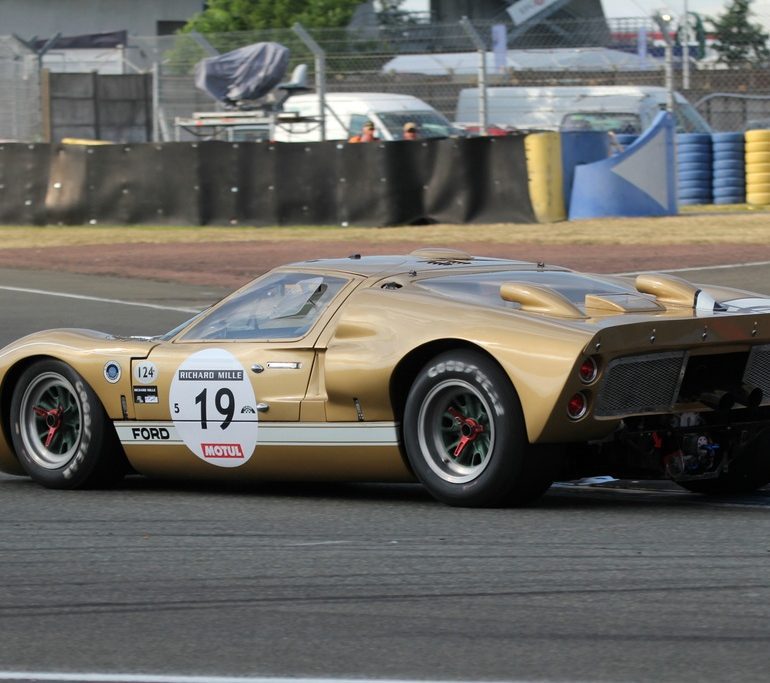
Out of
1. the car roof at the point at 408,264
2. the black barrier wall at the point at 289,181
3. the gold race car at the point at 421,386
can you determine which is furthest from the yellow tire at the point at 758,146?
the gold race car at the point at 421,386

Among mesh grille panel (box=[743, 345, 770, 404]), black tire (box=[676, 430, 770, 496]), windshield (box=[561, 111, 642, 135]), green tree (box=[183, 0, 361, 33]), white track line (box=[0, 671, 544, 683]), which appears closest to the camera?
white track line (box=[0, 671, 544, 683])

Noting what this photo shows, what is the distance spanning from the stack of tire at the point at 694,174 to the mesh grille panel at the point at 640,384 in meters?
22.3

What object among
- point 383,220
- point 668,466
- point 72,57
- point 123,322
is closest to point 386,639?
point 668,466

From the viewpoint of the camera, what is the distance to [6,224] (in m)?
26.0

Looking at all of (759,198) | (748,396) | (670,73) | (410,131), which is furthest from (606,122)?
(748,396)

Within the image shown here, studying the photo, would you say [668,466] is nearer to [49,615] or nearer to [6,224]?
[49,615]

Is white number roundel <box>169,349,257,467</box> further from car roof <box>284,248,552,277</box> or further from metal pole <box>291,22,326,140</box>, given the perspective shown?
metal pole <box>291,22,326,140</box>

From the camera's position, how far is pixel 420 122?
29.8 metres

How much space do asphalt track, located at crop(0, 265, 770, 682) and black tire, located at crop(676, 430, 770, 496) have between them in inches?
3.6

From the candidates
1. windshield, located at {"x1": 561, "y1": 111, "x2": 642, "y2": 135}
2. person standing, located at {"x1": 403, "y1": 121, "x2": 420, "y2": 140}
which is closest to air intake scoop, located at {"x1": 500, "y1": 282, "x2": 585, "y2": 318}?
person standing, located at {"x1": 403, "y1": 121, "x2": 420, "y2": 140}

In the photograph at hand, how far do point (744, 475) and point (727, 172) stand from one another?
2194 cm

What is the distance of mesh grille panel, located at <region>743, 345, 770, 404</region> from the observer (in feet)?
21.7

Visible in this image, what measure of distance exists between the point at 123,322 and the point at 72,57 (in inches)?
1546

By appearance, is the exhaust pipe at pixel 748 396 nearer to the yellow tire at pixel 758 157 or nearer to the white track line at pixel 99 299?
the white track line at pixel 99 299
